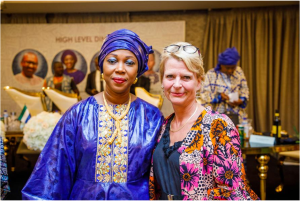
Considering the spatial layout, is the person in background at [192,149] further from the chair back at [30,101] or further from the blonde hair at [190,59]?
the chair back at [30,101]

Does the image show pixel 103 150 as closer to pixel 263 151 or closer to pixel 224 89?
pixel 263 151

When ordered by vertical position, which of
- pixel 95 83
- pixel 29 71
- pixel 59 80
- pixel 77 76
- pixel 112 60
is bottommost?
pixel 112 60

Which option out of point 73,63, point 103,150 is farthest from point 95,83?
point 103,150

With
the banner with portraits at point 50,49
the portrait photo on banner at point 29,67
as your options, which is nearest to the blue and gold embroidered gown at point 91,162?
the banner with portraits at point 50,49

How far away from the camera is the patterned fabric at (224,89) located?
432 centimetres

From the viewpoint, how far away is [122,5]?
21.9 ft

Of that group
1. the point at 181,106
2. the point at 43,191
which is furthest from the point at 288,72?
→ the point at 43,191

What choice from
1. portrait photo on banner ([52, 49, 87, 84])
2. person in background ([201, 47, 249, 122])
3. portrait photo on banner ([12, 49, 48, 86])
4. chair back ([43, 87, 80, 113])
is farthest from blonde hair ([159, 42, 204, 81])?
portrait photo on banner ([12, 49, 48, 86])

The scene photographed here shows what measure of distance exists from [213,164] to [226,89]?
3.11 m

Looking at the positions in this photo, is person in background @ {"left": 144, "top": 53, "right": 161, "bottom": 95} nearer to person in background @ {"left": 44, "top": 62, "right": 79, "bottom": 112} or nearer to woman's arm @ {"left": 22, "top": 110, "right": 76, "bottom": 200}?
person in background @ {"left": 44, "top": 62, "right": 79, "bottom": 112}

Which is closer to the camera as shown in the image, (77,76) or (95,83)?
(95,83)

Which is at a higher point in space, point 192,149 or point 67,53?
point 67,53

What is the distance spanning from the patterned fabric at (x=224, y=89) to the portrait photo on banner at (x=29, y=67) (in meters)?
4.61

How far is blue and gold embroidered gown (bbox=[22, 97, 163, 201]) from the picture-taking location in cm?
151
